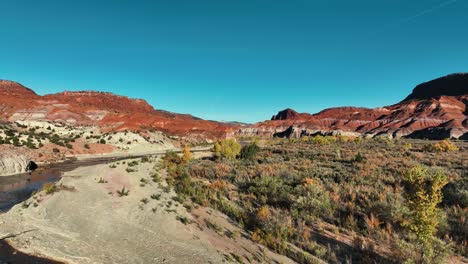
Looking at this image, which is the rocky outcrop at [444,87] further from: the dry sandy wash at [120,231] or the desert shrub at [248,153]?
the dry sandy wash at [120,231]

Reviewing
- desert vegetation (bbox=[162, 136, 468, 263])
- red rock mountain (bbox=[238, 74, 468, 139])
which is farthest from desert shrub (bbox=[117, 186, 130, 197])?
red rock mountain (bbox=[238, 74, 468, 139])

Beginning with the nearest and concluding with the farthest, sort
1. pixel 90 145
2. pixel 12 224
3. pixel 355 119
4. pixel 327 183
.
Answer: pixel 12 224
pixel 327 183
pixel 90 145
pixel 355 119

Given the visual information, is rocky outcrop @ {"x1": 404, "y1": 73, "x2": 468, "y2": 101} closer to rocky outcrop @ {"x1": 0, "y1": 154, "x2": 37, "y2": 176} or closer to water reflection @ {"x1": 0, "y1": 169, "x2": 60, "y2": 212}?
water reflection @ {"x1": 0, "y1": 169, "x2": 60, "y2": 212}

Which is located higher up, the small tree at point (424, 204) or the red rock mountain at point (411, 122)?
the red rock mountain at point (411, 122)

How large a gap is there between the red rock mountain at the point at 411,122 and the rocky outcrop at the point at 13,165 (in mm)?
101645

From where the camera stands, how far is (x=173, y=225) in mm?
11688

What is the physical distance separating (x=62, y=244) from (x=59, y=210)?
4149mm

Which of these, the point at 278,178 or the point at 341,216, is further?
the point at 278,178

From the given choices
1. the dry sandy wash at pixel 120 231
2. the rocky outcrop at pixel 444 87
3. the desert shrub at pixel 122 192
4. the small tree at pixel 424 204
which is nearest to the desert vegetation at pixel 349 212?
the small tree at pixel 424 204

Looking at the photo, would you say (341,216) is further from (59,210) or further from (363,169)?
(59,210)

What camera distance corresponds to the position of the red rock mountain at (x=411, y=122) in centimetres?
10094

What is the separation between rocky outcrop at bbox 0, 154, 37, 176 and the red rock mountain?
102m

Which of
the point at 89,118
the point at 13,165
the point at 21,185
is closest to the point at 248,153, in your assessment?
the point at 21,185

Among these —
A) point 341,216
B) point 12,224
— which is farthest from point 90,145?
point 341,216
